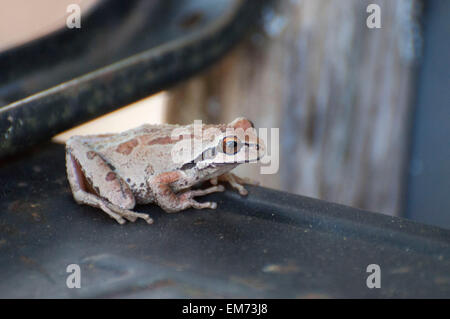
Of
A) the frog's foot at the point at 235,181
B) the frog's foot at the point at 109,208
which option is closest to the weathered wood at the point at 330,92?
the frog's foot at the point at 235,181

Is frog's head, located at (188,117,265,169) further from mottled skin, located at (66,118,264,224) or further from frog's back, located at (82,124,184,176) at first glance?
frog's back, located at (82,124,184,176)

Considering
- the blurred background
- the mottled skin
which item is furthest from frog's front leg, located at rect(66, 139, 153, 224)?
the blurred background

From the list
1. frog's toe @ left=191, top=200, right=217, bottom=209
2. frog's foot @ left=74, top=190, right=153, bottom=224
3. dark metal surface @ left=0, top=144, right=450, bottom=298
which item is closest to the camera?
dark metal surface @ left=0, top=144, right=450, bottom=298

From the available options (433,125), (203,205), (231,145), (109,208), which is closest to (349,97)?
(433,125)

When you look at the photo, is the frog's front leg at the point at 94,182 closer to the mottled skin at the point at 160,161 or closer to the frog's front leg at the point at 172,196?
the mottled skin at the point at 160,161

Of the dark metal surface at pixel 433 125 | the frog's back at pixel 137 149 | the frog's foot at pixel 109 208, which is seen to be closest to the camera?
the frog's foot at pixel 109 208

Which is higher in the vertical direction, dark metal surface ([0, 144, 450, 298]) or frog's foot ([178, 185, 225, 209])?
frog's foot ([178, 185, 225, 209])
